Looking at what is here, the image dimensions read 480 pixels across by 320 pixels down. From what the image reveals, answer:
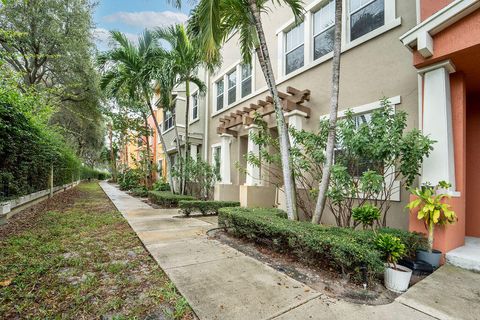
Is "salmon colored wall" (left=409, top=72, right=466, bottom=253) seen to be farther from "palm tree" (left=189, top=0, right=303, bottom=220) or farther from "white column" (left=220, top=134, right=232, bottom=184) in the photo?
"white column" (left=220, top=134, right=232, bottom=184)

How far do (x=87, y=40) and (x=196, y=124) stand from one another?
8.20m

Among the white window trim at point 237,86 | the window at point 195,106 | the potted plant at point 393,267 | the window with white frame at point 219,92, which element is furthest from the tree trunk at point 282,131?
the window at point 195,106

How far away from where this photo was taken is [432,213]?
3.81m

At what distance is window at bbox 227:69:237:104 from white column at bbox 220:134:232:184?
6.69ft

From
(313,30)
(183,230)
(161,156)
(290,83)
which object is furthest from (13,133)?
(161,156)

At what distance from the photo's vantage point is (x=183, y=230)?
6.52 m

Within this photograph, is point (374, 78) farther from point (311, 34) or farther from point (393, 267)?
point (393, 267)

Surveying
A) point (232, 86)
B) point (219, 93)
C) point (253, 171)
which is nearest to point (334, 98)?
point (253, 171)

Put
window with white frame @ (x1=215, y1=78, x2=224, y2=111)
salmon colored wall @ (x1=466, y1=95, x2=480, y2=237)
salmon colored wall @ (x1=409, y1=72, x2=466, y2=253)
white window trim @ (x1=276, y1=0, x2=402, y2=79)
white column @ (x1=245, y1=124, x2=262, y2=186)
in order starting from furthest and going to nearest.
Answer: window with white frame @ (x1=215, y1=78, x2=224, y2=111) → white column @ (x1=245, y1=124, x2=262, y2=186) → white window trim @ (x1=276, y1=0, x2=402, y2=79) → salmon colored wall @ (x1=466, y1=95, x2=480, y2=237) → salmon colored wall @ (x1=409, y1=72, x2=466, y2=253)

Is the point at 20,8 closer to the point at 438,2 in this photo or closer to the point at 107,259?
the point at 107,259

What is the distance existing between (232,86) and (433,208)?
391 inches

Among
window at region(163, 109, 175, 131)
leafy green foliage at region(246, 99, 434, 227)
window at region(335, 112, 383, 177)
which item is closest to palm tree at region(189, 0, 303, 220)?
leafy green foliage at region(246, 99, 434, 227)

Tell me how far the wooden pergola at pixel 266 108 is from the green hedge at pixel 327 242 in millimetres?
3644

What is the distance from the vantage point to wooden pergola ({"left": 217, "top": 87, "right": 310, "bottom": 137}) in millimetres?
7230
